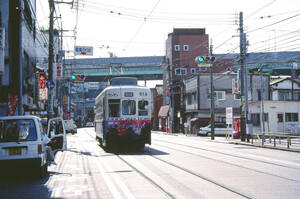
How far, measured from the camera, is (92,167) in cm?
Answer: 1305

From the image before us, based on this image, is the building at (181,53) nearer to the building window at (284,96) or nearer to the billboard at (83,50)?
the building window at (284,96)

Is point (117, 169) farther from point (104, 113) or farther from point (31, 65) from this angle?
point (31, 65)

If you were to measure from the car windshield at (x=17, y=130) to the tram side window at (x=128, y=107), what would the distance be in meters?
9.19

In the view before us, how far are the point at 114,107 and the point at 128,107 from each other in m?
0.74

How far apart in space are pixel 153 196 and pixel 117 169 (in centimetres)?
477

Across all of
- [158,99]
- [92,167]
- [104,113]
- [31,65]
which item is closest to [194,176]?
[92,167]

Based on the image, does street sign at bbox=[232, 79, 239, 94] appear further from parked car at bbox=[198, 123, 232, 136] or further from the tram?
the tram

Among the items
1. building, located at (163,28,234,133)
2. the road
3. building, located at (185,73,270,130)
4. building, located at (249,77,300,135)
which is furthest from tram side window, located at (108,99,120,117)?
building, located at (163,28,234,133)

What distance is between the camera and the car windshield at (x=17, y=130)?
10203 mm

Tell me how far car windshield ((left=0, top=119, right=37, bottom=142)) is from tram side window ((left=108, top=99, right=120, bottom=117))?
29.4ft

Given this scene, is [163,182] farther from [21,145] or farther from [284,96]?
[284,96]

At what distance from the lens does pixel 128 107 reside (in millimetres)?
19578

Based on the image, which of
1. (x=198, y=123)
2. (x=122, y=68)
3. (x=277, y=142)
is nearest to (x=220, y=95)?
(x=198, y=123)

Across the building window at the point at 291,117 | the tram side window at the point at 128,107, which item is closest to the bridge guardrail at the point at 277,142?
the tram side window at the point at 128,107
